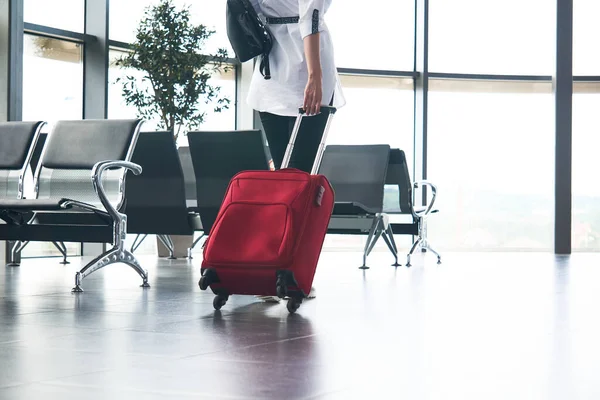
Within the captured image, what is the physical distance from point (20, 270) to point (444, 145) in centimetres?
594

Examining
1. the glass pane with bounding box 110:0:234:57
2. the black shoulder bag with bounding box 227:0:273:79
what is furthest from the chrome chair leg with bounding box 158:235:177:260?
the black shoulder bag with bounding box 227:0:273:79

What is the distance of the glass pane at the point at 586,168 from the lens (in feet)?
33.1

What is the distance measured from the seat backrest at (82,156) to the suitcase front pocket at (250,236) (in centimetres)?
136

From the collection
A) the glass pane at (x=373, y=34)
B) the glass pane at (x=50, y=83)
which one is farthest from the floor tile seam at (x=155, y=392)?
the glass pane at (x=373, y=34)

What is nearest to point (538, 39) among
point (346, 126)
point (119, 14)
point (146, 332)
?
point (346, 126)

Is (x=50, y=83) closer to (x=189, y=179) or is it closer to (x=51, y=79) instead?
(x=51, y=79)

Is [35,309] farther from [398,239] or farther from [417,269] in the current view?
[398,239]

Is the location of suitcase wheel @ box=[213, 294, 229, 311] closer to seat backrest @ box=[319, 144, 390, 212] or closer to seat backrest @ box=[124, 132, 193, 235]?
seat backrest @ box=[124, 132, 193, 235]

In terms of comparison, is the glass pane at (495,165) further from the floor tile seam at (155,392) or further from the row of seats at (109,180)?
the floor tile seam at (155,392)

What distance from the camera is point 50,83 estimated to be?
291 inches

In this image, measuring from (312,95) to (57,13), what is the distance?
5.22m

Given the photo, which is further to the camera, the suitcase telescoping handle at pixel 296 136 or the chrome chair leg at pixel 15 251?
the chrome chair leg at pixel 15 251

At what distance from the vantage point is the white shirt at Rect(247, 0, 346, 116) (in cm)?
300

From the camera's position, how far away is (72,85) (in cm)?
766
